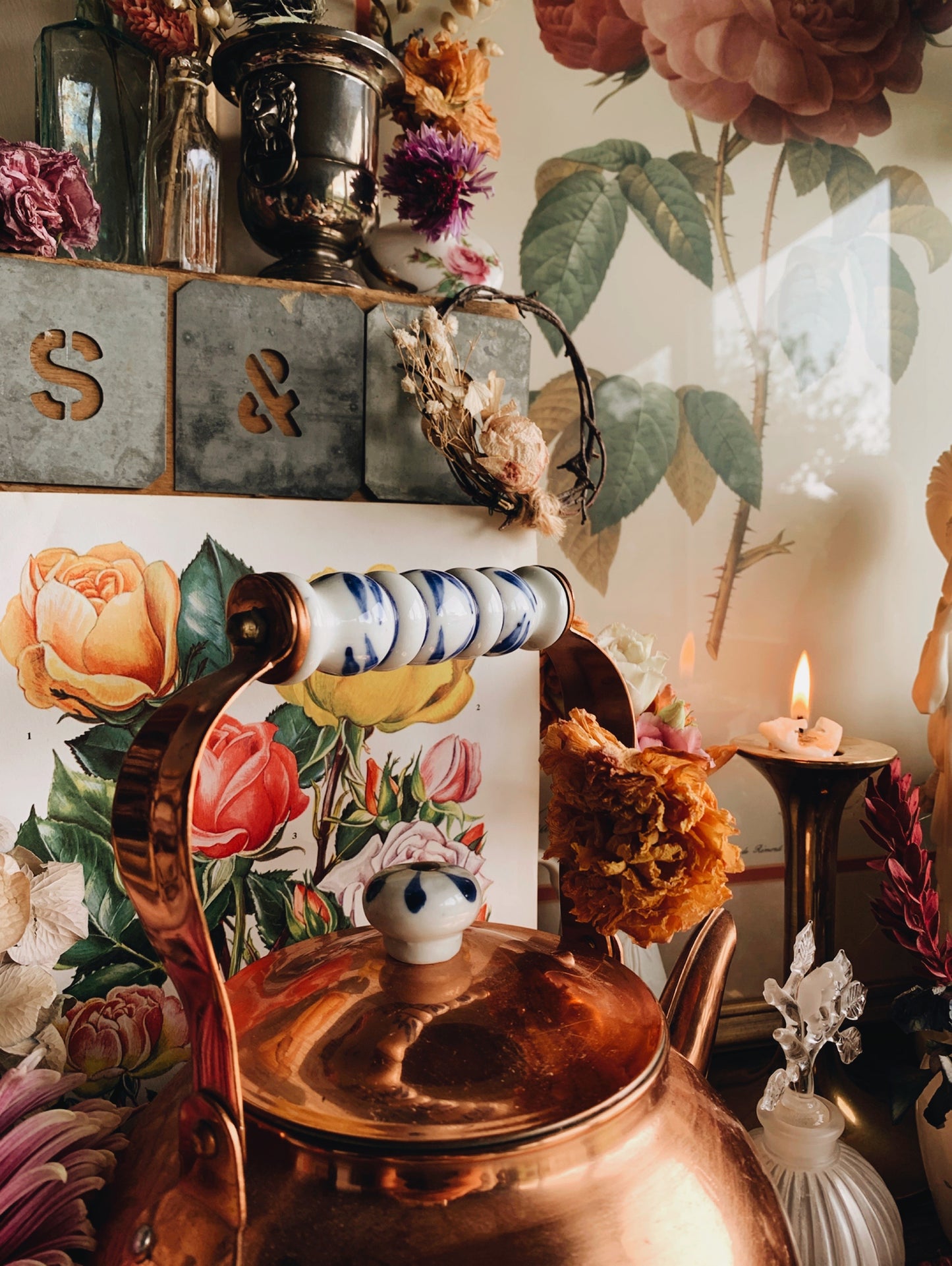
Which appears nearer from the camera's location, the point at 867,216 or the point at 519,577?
the point at 519,577

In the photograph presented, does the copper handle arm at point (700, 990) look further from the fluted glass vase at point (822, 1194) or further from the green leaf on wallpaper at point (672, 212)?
the green leaf on wallpaper at point (672, 212)

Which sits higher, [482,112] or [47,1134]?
[482,112]

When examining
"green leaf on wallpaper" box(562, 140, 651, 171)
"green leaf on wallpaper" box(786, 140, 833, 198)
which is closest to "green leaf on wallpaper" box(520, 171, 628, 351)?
"green leaf on wallpaper" box(562, 140, 651, 171)

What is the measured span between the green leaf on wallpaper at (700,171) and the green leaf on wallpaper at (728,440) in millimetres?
229

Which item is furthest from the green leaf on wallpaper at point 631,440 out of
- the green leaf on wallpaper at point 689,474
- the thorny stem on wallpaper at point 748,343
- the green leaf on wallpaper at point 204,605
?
the green leaf on wallpaper at point 204,605

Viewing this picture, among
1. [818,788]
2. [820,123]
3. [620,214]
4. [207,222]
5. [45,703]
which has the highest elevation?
[820,123]

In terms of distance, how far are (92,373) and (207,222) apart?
165mm

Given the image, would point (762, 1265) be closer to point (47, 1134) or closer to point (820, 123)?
point (47, 1134)

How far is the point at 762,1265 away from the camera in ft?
1.40

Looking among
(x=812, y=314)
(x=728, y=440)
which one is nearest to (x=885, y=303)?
(x=812, y=314)

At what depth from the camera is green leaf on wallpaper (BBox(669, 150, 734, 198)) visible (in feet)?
3.32

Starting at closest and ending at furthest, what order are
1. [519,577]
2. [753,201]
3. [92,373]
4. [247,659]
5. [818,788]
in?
[247,659], [519,577], [92,373], [818,788], [753,201]

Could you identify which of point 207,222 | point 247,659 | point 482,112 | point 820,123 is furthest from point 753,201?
point 247,659

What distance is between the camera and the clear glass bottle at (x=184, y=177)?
27.3 inches
